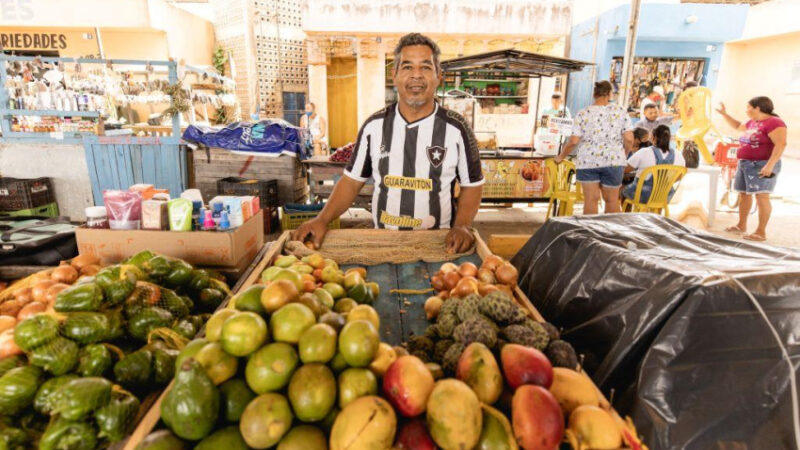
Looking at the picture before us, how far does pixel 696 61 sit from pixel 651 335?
663 inches

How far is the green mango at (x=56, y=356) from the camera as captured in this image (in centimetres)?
136

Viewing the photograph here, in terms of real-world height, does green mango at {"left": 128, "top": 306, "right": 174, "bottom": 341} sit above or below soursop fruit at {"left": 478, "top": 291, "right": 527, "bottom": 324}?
below

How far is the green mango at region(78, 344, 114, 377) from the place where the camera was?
54.4 inches

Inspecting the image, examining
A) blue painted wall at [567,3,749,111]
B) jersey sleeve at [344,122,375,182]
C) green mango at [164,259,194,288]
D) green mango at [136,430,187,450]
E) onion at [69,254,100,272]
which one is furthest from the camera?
blue painted wall at [567,3,749,111]

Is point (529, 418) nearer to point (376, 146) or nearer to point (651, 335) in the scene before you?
point (651, 335)

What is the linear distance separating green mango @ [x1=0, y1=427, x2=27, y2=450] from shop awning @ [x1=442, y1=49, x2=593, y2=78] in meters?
7.11

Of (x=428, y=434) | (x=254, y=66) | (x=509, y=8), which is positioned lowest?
(x=428, y=434)

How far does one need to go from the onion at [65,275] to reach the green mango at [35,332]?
A: 2.73ft

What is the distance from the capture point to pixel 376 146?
2977mm

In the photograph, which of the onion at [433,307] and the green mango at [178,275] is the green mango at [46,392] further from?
the onion at [433,307]

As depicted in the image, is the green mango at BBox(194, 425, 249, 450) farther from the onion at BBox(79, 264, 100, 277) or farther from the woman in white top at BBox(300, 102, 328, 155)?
the woman in white top at BBox(300, 102, 328, 155)

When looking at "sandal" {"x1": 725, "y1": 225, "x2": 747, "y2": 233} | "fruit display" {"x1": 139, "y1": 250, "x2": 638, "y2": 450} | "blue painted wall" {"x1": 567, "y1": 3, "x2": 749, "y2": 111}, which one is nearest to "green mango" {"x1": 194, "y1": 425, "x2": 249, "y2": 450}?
"fruit display" {"x1": 139, "y1": 250, "x2": 638, "y2": 450}

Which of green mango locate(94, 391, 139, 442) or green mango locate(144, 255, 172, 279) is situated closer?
green mango locate(94, 391, 139, 442)

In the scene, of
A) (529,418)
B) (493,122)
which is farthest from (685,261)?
(493,122)
